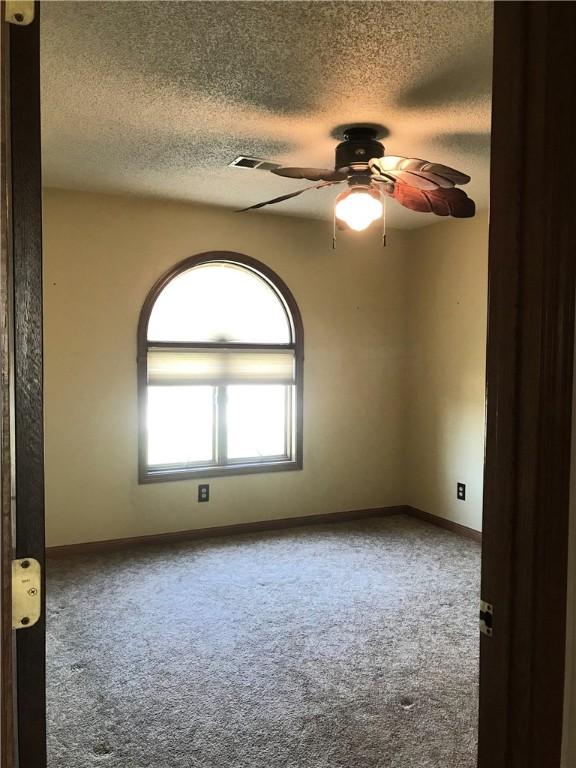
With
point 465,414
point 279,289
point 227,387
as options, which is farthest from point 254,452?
point 465,414

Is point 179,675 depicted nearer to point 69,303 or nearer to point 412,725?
point 412,725

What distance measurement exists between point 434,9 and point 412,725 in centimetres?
252

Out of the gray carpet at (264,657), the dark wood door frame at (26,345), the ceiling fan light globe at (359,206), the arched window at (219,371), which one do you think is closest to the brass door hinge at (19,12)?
the dark wood door frame at (26,345)

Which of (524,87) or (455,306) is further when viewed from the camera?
(455,306)

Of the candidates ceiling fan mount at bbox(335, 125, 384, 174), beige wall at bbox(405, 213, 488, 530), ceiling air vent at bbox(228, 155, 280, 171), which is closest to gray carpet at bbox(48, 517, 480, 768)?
beige wall at bbox(405, 213, 488, 530)

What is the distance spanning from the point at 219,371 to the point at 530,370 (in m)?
3.78

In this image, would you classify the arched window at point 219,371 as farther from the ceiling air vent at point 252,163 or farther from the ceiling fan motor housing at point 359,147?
the ceiling fan motor housing at point 359,147

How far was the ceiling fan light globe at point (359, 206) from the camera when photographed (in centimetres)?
277

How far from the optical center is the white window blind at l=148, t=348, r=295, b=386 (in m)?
4.46

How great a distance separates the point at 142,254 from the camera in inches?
171

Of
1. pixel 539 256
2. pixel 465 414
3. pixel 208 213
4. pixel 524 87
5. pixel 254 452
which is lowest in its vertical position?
pixel 254 452

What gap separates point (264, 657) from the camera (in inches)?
109

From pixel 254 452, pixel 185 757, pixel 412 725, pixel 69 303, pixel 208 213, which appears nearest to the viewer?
pixel 185 757

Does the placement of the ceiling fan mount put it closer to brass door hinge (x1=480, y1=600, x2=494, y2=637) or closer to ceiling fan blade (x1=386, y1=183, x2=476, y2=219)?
ceiling fan blade (x1=386, y1=183, x2=476, y2=219)
